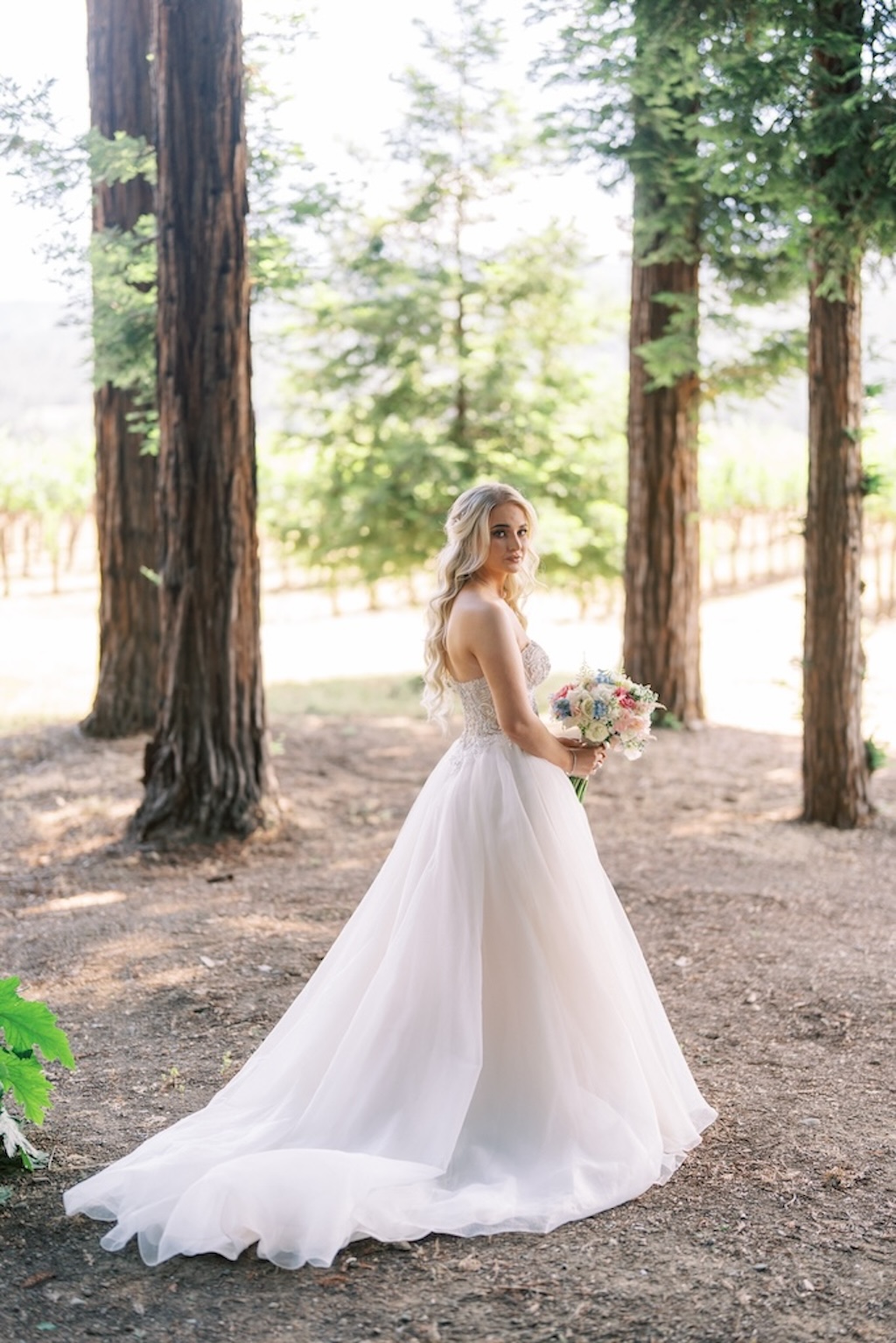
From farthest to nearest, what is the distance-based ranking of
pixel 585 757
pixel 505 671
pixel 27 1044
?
pixel 585 757
pixel 505 671
pixel 27 1044

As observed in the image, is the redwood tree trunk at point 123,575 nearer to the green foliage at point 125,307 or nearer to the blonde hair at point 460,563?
the green foliage at point 125,307

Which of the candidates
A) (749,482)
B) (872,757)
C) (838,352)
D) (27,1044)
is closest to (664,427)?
(838,352)

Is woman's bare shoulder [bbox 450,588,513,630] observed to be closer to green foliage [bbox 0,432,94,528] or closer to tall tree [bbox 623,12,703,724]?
tall tree [bbox 623,12,703,724]

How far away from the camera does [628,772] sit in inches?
437

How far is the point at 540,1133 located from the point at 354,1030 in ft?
2.21

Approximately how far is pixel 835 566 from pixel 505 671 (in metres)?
5.18

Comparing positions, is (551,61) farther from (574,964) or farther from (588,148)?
(574,964)

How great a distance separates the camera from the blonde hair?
443cm

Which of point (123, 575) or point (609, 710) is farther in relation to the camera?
point (123, 575)

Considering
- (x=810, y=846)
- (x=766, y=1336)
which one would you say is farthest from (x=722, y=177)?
(x=766, y=1336)

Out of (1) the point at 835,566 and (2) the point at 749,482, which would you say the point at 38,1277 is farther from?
(2) the point at 749,482

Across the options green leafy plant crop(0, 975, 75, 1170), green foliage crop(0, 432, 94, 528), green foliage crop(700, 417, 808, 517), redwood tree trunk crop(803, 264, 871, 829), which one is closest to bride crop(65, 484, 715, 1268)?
green leafy plant crop(0, 975, 75, 1170)

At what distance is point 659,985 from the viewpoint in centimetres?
→ 611

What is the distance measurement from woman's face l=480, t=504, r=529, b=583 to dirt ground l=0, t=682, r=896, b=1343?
2090 mm
